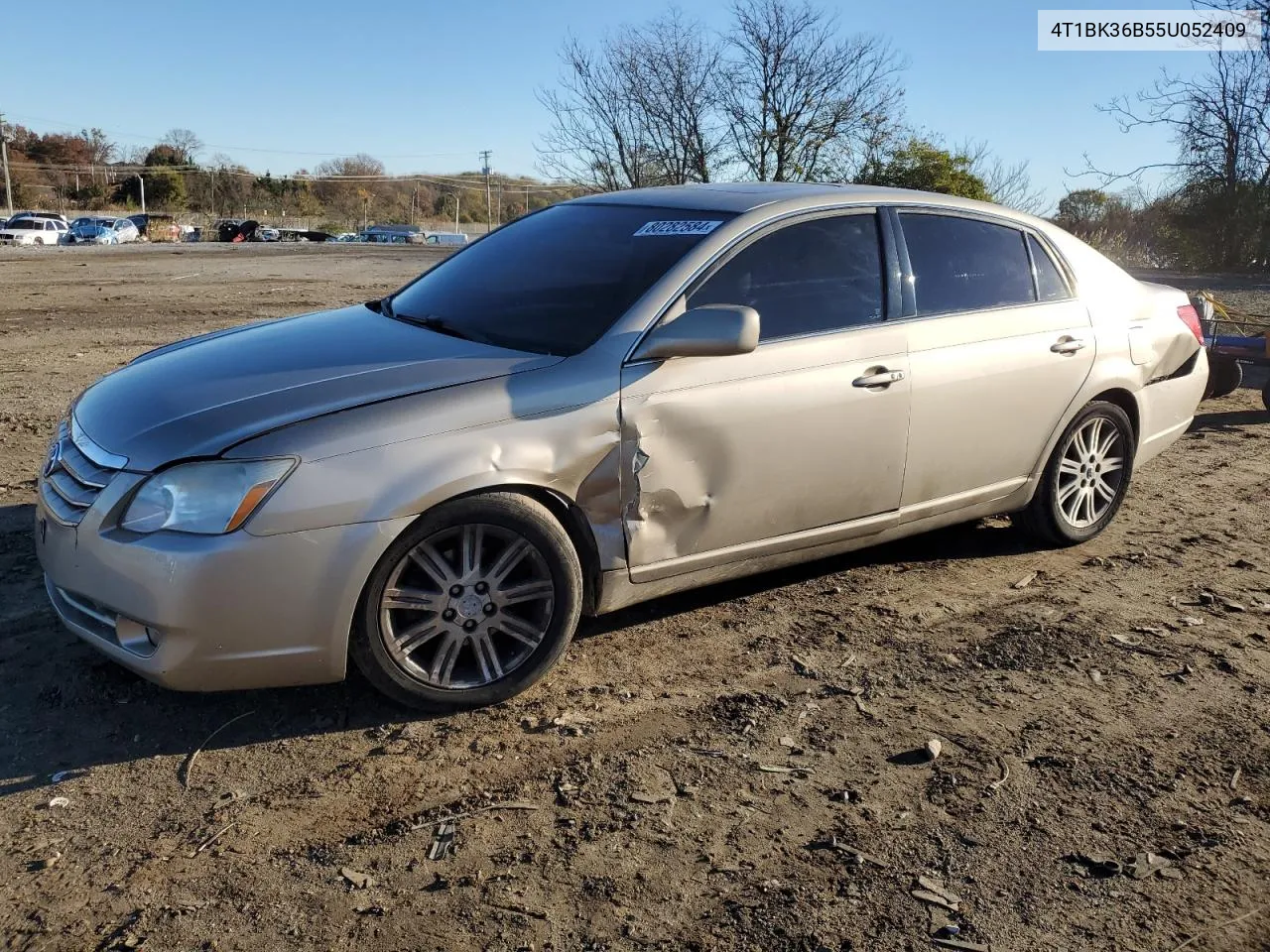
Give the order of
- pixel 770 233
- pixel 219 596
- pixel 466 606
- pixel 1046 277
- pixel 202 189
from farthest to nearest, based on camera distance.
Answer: pixel 202 189 < pixel 1046 277 < pixel 770 233 < pixel 466 606 < pixel 219 596

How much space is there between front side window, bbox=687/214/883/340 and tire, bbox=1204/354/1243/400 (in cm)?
557

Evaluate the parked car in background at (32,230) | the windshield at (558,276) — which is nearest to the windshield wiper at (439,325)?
the windshield at (558,276)

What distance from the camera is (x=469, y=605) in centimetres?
372

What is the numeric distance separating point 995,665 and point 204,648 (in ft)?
9.17

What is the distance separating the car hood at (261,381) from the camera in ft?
11.5

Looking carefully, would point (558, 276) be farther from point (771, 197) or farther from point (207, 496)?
point (207, 496)

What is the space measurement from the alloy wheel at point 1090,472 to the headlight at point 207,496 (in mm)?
3780

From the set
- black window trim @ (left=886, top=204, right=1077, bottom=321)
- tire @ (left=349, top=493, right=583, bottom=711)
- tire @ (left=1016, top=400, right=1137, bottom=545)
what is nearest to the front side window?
black window trim @ (left=886, top=204, right=1077, bottom=321)

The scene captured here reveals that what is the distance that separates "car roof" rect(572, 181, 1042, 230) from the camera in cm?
461

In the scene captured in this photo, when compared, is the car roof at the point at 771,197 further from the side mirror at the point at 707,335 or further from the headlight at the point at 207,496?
the headlight at the point at 207,496

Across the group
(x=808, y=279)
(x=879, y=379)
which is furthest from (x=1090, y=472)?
(x=808, y=279)

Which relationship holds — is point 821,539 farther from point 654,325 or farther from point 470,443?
point 470,443

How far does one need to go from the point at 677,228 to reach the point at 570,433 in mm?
1146

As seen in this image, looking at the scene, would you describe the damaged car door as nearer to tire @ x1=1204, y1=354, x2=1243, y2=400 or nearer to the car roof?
the car roof
